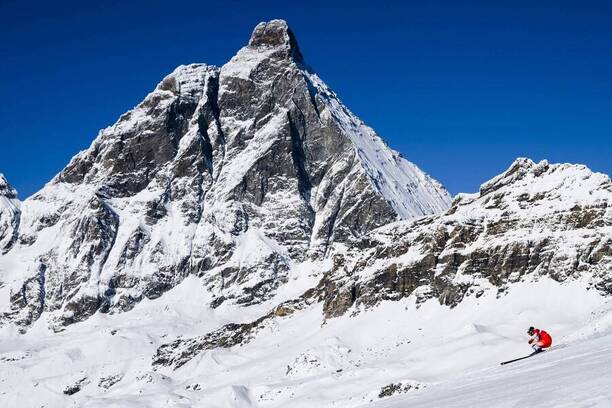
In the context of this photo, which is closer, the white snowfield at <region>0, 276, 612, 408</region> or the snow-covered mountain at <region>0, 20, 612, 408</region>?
the white snowfield at <region>0, 276, 612, 408</region>

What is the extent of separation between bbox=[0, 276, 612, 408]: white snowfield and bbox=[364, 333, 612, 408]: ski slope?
0.06m

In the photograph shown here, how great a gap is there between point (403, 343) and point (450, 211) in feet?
106

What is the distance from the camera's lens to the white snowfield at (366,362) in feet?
52.6

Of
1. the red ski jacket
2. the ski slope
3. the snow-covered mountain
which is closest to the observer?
the ski slope

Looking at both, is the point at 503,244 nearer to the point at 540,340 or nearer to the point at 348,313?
the point at 348,313

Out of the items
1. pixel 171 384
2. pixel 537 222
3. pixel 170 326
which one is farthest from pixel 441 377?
pixel 170 326

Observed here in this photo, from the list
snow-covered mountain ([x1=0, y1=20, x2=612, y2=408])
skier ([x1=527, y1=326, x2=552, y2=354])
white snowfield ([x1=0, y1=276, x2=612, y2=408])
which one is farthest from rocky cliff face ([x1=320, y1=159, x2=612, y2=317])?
skier ([x1=527, y1=326, x2=552, y2=354])

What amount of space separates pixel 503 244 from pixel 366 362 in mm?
24073

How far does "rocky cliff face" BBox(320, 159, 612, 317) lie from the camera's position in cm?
8850

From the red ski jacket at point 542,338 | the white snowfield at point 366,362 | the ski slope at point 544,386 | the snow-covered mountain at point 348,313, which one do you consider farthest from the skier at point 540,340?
the ski slope at point 544,386

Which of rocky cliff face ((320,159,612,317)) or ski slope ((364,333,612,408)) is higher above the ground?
rocky cliff face ((320,159,612,317))

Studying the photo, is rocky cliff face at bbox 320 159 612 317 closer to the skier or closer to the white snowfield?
the white snowfield

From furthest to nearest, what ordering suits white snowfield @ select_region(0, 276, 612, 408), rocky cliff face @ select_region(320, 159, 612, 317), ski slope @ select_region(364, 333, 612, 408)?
rocky cliff face @ select_region(320, 159, 612, 317) < white snowfield @ select_region(0, 276, 612, 408) < ski slope @ select_region(364, 333, 612, 408)

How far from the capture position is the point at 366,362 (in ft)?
285
